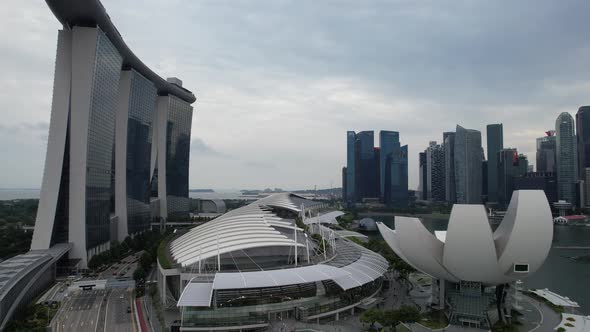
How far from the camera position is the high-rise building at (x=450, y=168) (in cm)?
15812

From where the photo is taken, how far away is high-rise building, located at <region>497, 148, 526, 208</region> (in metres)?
140

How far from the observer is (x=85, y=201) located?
47188 millimetres

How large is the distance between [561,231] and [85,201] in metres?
97.7

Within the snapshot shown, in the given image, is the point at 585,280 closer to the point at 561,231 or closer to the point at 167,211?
the point at 561,231

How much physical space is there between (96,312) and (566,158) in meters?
148

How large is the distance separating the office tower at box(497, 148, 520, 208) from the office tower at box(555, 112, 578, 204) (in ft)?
42.5

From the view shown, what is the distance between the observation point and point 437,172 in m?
177

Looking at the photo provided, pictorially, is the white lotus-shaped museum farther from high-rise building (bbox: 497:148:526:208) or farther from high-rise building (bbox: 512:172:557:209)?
high-rise building (bbox: 497:148:526:208)

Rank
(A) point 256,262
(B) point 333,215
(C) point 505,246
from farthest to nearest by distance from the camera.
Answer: (B) point 333,215 < (A) point 256,262 < (C) point 505,246

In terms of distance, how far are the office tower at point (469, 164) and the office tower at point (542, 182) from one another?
16244mm

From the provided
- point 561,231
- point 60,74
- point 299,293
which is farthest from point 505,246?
point 561,231

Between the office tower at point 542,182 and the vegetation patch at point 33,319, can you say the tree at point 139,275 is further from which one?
the office tower at point 542,182

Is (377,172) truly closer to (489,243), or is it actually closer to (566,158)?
(566,158)

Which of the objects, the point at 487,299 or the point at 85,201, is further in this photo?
the point at 85,201
